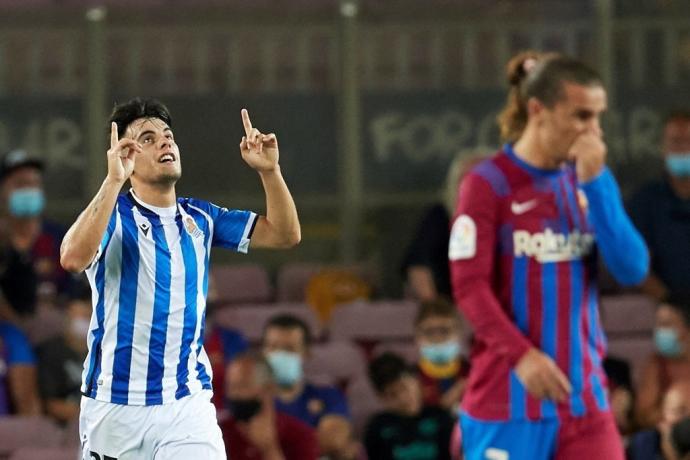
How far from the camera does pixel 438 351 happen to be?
7969mm

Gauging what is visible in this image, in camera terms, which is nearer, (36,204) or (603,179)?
(603,179)

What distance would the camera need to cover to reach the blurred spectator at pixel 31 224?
334 inches

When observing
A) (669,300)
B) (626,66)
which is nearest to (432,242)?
(669,300)

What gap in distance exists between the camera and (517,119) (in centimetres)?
503

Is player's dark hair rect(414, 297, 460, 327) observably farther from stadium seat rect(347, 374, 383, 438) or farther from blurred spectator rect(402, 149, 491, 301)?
blurred spectator rect(402, 149, 491, 301)

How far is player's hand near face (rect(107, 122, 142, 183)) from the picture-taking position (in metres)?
4.22

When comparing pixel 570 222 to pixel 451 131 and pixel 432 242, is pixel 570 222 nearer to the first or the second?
pixel 432 242

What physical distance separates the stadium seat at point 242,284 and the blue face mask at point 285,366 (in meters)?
1.69

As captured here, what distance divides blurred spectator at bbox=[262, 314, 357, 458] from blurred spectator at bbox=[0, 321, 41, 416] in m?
1.14

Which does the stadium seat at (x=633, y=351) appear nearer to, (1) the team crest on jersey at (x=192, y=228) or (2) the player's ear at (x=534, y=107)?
(2) the player's ear at (x=534, y=107)

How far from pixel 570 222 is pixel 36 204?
14.2 feet

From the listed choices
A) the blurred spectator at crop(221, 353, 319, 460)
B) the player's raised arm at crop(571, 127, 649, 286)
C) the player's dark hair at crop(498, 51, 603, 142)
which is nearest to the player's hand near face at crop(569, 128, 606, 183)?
the player's raised arm at crop(571, 127, 649, 286)

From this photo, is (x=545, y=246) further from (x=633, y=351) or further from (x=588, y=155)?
(x=633, y=351)

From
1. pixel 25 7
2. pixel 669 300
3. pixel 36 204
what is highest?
pixel 25 7
